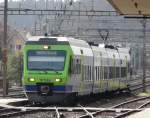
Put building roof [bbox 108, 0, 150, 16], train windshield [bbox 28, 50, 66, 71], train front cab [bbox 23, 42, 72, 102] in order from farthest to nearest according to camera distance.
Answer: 1. train windshield [bbox 28, 50, 66, 71]
2. train front cab [bbox 23, 42, 72, 102]
3. building roof [bbox 108, 0, 150, 16]

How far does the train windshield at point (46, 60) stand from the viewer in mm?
27422

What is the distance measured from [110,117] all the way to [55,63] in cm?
549

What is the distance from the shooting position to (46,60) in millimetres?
27594

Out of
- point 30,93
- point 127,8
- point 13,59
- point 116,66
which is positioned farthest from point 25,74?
point 13,59

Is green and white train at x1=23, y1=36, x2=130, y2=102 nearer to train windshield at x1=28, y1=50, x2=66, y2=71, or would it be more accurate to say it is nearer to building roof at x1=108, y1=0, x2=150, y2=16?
train windshield at x1=28, y1=50, x2=66, y2=71

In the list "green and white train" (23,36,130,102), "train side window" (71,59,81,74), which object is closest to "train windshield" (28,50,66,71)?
"green and white train" (23,36,130,102)

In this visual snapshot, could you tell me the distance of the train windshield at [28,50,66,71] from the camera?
90.0 ft

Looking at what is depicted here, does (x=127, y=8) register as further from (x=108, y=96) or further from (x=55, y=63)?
(x=108, y=96)

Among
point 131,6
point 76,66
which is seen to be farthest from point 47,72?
point 131,6

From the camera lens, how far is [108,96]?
137ft

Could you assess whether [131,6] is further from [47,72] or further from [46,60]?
[46,60]

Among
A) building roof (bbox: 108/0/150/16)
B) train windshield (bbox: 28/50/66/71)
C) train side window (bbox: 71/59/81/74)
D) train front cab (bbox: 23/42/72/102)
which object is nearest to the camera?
building roof (bbox: 108/0/150/16)

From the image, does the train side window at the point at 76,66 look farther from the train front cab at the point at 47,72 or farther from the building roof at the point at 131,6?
the building roof at the point at 131,6

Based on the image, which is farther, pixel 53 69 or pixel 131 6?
pixel 53 69
